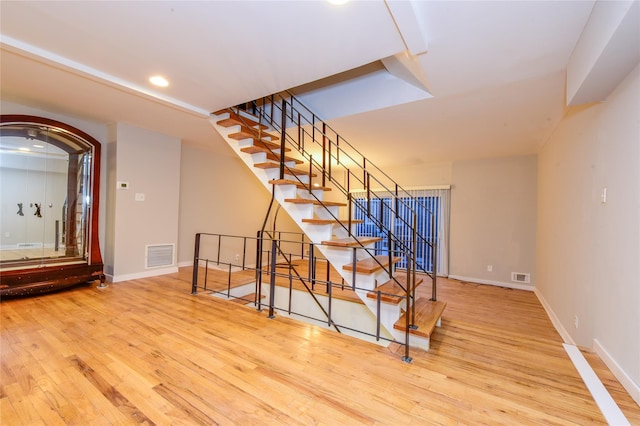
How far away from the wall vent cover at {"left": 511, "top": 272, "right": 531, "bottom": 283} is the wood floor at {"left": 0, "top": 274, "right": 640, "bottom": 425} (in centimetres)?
228

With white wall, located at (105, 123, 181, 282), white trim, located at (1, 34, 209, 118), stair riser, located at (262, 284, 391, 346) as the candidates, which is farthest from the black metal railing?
white trim, located at (1, 34, 209, 118)

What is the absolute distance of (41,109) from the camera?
3.73 m

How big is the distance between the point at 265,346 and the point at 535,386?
1.93m

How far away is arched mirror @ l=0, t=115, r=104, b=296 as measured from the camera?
3400mm

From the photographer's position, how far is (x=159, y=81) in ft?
9.48

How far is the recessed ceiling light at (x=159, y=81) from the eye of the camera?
2.80 meters

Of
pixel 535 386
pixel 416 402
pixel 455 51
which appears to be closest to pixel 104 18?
pixel 455 51

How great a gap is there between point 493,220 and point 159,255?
242 inches

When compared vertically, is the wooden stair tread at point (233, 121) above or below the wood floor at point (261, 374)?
above

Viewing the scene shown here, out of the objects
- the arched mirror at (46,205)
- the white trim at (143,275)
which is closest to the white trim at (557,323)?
the white trim at (143,275)

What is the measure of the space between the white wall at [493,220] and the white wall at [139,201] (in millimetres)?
5478

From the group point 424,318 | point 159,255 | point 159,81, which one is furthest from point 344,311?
point 159,81

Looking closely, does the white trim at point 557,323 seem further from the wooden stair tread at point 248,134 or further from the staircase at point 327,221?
the wooden stair tread at point 248,134

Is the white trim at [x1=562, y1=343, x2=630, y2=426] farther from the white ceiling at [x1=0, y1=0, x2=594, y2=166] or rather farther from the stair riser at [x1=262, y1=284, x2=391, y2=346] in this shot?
the white ceiling at [x1=0, y1=0, x2=594, y2=166]
